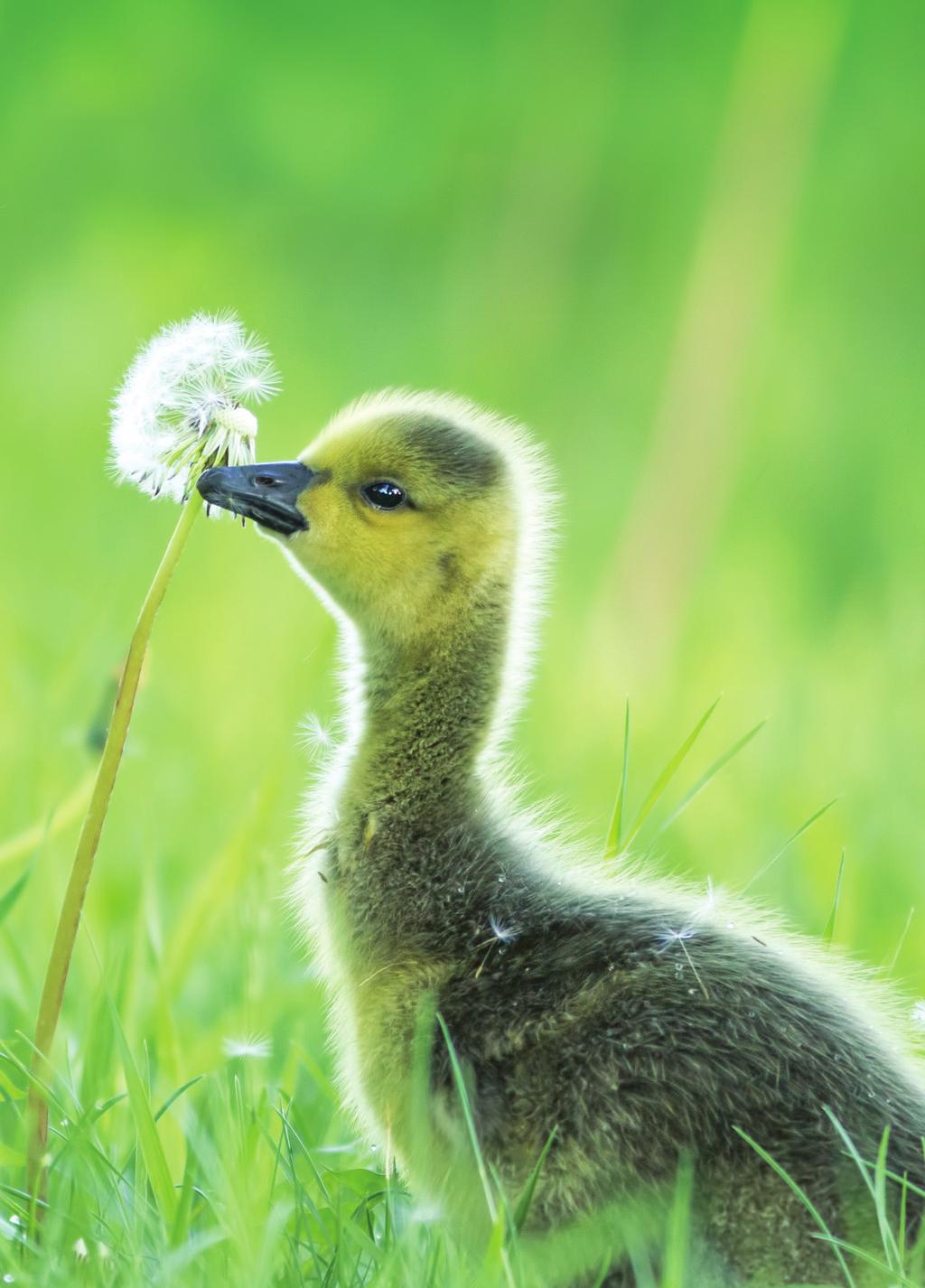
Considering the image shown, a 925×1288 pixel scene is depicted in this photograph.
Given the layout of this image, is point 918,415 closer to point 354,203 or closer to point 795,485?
point 795,485

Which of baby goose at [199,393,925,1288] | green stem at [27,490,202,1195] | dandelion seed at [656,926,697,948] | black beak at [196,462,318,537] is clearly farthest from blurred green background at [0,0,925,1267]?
green stem at [27,490,202,1195]

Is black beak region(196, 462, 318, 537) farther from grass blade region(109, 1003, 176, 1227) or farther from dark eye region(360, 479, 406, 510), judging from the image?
grass blade region(109, 1003, 176, 1227)

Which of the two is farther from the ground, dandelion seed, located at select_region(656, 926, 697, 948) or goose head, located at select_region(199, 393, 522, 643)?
goose head, located at select_region(199, 393, 522, 643)

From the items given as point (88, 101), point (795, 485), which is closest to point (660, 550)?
point (795, 485)

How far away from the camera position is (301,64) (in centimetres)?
1140

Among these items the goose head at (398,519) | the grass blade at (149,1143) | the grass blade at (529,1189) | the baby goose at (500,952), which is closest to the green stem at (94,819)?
the grass blade at (149,1143)

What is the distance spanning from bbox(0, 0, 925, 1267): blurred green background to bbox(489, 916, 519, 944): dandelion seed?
52 centimetres

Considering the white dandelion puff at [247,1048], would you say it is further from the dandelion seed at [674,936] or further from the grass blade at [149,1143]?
the dandelion seed at [674,936]

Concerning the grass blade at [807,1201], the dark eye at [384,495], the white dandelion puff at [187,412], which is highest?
the dark eye at [384,495]

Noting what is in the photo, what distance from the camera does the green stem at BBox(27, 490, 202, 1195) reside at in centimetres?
250

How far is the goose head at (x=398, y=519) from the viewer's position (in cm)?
333

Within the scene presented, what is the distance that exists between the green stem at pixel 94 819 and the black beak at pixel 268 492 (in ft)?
2.14

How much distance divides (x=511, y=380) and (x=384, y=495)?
6543 mm

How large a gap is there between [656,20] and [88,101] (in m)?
3.26
